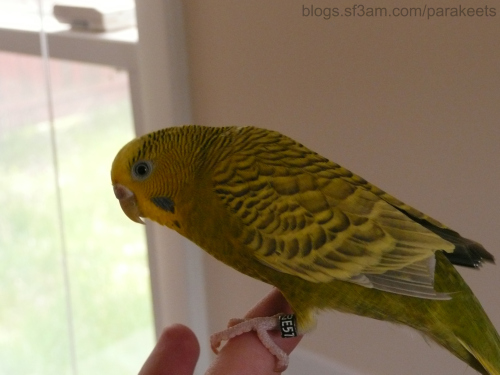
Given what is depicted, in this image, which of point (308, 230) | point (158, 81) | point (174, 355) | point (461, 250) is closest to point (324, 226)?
point (308, 230)

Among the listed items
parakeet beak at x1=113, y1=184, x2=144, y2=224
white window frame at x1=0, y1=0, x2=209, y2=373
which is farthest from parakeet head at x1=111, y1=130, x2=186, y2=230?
white window frame at x1=0, y1=0, x2=209, y2=373

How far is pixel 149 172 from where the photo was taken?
22.0 inches

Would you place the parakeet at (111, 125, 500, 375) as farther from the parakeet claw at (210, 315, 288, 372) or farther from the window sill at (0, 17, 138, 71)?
the window sill at (0, 17, 138, 71)

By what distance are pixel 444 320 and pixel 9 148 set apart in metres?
1.12

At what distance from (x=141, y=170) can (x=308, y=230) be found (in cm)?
15

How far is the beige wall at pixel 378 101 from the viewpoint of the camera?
720mm

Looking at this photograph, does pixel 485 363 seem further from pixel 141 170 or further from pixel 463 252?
pixel 141 170

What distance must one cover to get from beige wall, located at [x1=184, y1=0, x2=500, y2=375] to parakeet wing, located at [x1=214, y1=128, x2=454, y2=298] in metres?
0.18

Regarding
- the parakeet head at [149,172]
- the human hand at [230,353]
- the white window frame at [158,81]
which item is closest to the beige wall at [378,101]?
the white window frame at [158,81]

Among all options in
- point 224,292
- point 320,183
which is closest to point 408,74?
point 320,183

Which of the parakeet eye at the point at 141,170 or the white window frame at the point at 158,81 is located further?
the white window frame at the point at 158,81

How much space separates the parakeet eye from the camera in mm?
558

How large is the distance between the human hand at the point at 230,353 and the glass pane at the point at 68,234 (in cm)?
57

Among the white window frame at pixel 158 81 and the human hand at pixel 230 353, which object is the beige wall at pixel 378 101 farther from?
the human hand at pixel 230 353
